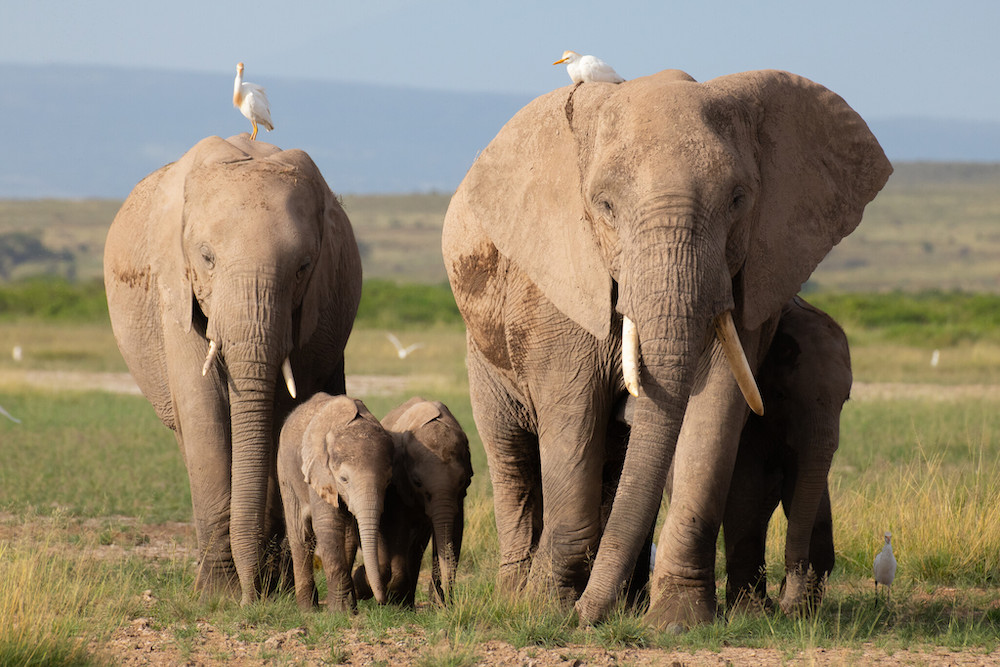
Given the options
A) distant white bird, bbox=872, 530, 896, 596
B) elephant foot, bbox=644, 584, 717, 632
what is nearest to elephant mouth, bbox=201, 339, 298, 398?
Answer: elephant foot, bbox=644, 584, 717, 632

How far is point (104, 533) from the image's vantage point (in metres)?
9.71

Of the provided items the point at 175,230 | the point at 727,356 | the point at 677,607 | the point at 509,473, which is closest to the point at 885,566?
the point at 677,607

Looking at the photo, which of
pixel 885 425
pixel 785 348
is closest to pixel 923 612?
pixel 785 348

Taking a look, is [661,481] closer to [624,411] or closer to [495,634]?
[624,411]

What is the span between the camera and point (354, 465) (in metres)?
6.80

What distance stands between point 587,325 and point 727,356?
2.06ft

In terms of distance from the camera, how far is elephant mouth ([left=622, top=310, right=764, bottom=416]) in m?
5.64

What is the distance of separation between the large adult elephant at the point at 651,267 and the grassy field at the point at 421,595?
0.40 metres

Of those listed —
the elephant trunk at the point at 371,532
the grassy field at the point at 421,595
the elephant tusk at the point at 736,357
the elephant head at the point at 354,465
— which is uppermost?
the elephant tusk at the point at 736,357

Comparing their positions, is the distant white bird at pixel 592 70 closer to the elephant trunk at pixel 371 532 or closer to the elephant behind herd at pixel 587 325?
the elephant behind herd at pixel 587 325

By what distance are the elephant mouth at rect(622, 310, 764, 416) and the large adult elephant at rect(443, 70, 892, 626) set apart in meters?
0.01

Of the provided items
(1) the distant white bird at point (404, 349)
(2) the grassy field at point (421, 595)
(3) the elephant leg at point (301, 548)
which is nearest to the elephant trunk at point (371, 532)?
(2) the grassy field at point (421, 595)

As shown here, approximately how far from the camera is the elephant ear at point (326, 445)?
691cm

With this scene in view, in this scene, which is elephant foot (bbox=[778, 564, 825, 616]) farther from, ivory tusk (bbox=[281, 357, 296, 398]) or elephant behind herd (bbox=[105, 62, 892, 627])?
ivory tusk (bbox=[281, 357, 296, 398])
